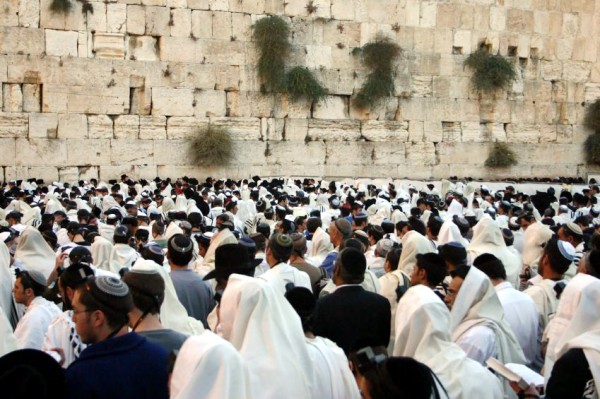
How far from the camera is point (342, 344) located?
501 centimetres

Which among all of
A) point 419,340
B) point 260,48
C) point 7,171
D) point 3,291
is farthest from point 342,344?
point 260,48

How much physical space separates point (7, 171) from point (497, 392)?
1722 centimetres

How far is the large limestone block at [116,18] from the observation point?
794 inches

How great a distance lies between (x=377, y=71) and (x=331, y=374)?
19.3 m

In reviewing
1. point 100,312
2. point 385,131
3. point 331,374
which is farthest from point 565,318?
point 385,131

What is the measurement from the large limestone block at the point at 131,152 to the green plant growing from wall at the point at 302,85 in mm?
3881

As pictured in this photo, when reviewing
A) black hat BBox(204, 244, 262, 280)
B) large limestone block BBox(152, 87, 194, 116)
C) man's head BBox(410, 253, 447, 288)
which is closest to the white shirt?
man's head BBox(410, 253, 447, 288)

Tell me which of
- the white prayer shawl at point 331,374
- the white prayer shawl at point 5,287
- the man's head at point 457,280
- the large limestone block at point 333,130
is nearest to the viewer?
the white prayer shawl at point 331,374

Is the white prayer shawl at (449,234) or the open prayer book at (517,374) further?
the white prayer shawl at (449,234)

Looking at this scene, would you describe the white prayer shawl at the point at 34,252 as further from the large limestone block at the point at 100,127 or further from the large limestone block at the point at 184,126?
the large limestone block at the point at 184,126

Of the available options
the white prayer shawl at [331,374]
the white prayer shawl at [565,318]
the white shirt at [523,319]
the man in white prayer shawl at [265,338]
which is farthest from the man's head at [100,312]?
the white shirt at [523,319]

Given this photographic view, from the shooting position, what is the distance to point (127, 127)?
2033 centimetres

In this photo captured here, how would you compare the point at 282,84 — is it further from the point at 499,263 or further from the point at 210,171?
the point at 499,263

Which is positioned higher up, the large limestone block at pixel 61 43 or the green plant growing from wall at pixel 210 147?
the large limestone block at pixel 61 43
